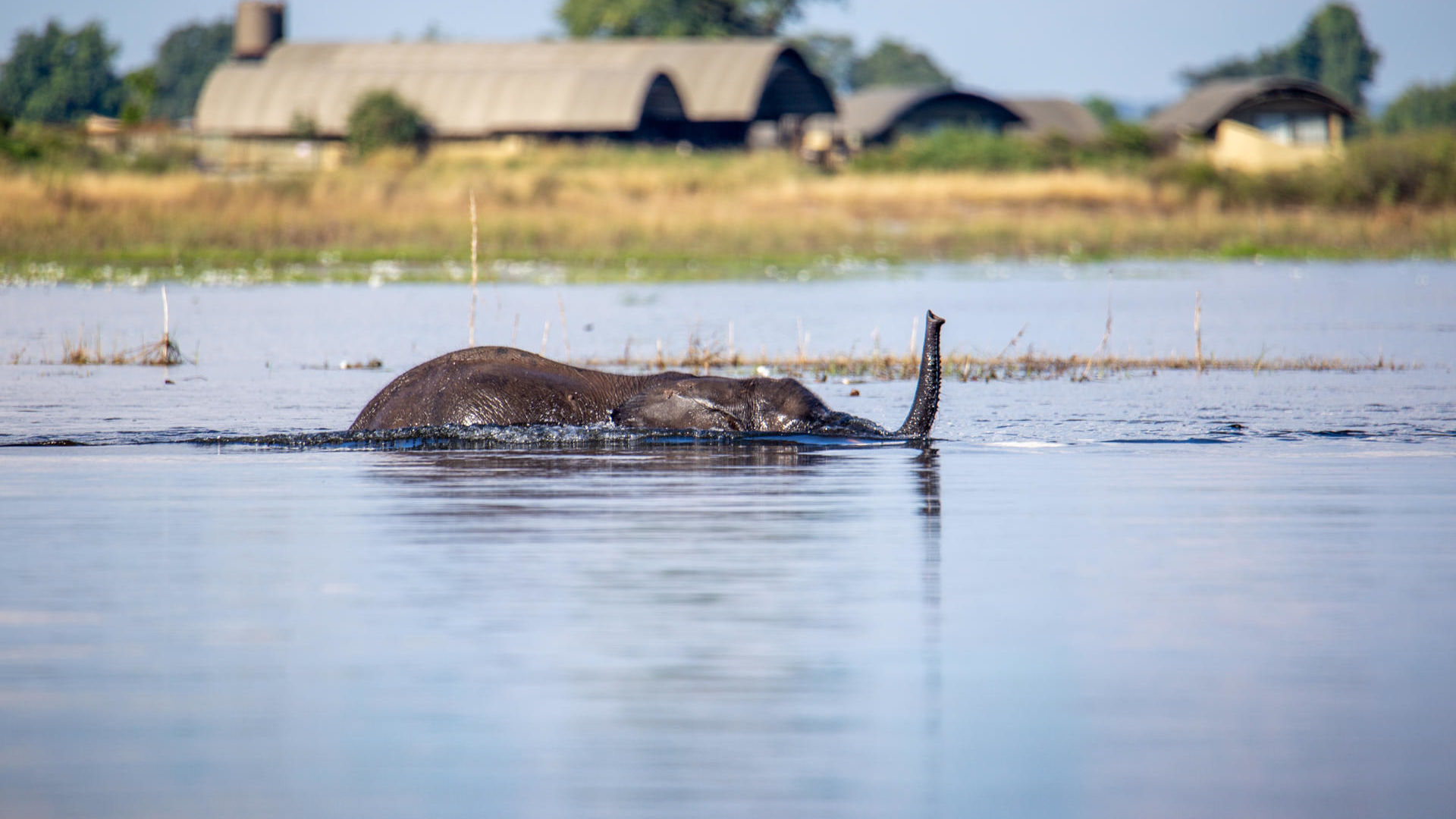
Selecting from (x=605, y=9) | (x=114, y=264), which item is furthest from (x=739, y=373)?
(x=605, y=9)

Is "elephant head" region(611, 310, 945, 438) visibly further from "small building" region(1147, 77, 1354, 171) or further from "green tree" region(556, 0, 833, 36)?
"green tree" region(556, 0, 833, 36)

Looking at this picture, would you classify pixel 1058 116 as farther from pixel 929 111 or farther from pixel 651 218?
pixel 651 218

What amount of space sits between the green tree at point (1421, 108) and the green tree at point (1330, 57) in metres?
Answer: 11.5

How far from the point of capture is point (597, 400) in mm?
10758

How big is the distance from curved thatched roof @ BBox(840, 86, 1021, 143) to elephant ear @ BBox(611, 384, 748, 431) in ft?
225

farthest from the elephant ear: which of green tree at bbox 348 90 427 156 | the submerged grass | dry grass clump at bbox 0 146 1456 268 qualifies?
green tree at bbox 348 90 427 156

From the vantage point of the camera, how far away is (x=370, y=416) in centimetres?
1072

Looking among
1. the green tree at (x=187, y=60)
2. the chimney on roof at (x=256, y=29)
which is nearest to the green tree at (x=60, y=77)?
the green tree at (x=187, y=60)

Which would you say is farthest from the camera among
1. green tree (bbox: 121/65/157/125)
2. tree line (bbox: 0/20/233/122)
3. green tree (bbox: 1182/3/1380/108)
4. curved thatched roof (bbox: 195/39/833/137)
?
green tree (bbox: 1182/3/1380/108)

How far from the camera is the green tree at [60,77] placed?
107 m

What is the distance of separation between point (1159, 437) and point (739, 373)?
504cm

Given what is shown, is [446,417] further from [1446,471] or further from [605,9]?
[605,9]

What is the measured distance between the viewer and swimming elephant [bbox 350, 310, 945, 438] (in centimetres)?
1038

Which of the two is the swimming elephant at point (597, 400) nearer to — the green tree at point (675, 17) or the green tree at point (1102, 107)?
the green tree at point (675, 17)
